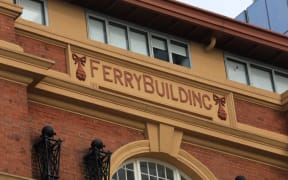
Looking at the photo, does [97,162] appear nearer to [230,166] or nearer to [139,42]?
[230,166]

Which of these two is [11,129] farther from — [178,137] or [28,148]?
[178,137]

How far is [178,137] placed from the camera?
3119 cm

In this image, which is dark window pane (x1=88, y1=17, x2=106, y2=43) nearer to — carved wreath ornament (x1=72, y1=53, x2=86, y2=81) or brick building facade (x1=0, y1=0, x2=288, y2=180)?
brick building facade (x1=0, y1=0, x2=288, y2=180)

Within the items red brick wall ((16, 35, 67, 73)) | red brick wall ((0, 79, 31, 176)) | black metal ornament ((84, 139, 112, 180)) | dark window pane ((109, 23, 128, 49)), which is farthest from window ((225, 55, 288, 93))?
red brick wall ((0, 79, 31, 176))

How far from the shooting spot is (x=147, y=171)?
100 feet

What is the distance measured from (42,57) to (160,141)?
147 inches

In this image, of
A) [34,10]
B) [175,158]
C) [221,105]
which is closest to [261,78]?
[221,105]

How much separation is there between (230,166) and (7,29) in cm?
710

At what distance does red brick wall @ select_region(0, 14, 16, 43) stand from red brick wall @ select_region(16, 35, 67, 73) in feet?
2.19

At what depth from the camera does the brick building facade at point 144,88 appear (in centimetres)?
2872

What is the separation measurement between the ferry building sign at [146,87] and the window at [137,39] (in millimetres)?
1012

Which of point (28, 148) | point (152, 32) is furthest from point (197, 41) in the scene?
point (28, 148)

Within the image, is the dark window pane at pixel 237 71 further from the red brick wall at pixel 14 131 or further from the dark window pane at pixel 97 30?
the red brick wall at pixel 14 131

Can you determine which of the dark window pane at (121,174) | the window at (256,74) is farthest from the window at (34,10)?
the window at (256,74)
